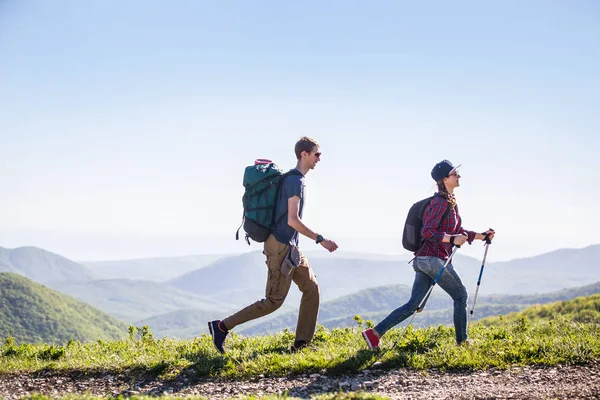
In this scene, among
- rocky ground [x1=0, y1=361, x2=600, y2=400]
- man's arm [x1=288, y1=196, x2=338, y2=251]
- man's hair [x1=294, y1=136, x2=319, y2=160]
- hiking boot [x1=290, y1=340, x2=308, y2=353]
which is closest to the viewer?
rocky ground [x1=0, y1=361, x2=600, y2=400]

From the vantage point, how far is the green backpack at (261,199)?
8711mm

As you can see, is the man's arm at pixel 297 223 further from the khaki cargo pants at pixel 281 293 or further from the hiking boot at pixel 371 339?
the hiking boot at pixel 371 339

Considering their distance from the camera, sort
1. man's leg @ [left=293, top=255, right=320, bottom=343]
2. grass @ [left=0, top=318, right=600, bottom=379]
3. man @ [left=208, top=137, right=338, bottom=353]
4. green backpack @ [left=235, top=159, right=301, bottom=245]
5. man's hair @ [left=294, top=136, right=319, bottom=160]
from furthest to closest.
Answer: man's leg @ [left=293, top=255, right=320, bottom=343] < man's hair @ [left=294, top=136, right=319, bottom=160] < green backpack @ [left=235, top=159, right=301, bottom=245] < man @ [left=208, top=137, right=338, bottom=353] < grass @ [left=0, top=318, right=600, bottom=379]

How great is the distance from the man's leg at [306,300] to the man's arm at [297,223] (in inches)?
33.7

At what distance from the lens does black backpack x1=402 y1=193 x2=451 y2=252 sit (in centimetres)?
884

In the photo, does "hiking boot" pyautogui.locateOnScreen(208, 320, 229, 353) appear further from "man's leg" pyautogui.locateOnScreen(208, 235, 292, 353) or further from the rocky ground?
the rocky ground

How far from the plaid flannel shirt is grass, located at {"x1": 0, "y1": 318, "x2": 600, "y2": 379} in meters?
1.49

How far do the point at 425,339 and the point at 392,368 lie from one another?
1.31 metres

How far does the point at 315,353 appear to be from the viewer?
8539mm

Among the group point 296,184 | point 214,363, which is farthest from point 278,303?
point 296,184

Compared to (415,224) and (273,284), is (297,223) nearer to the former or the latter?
(273,284)

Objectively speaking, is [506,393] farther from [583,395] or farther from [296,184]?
[296,184]

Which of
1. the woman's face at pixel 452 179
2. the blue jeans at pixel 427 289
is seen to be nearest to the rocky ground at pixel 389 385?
the blue jeans at pixel 427 289

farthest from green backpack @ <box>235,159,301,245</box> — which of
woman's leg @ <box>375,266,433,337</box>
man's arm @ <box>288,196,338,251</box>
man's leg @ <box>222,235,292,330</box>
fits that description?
woman's leg @ <box>375,266,433,337</box>
